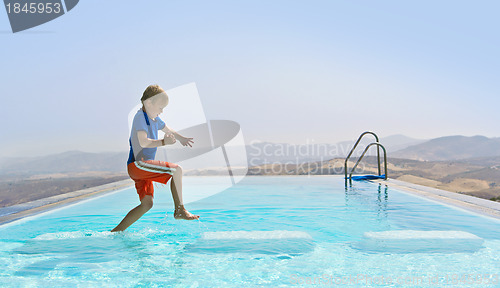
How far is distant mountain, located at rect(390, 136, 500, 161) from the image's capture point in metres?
37.3

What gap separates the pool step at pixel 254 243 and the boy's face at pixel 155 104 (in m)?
1.24

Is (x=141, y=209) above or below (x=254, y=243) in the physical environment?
above

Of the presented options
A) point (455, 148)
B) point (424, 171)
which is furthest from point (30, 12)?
point (455, 148)

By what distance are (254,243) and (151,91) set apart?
167 cm

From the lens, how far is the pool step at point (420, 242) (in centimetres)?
338

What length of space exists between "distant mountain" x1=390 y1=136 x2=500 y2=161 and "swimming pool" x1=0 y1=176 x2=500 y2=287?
33288mm

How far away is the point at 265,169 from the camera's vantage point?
50.6 feet

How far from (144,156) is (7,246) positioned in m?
1.44

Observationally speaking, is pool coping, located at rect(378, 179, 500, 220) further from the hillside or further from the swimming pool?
the hillside

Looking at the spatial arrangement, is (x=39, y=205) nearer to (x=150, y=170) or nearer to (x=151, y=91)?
(x=150, y=170)

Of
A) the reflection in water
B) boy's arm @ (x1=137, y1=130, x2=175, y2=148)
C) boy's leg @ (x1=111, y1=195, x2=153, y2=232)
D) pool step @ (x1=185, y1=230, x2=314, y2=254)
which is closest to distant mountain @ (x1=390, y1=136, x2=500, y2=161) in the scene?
the reflection in water

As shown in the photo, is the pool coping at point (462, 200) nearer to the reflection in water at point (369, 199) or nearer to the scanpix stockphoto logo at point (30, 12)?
the reflection in water at point (369, 199)

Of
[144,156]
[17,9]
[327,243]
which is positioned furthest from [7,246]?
[17,9]

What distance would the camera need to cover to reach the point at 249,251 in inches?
132
